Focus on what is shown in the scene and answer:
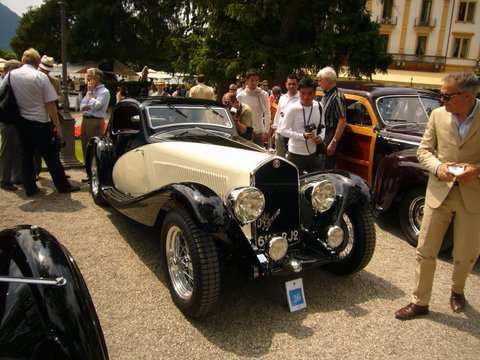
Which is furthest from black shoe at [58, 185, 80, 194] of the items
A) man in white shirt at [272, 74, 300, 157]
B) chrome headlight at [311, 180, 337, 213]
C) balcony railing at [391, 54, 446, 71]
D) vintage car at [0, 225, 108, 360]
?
balcony railing at [391, 54, 446, 71]

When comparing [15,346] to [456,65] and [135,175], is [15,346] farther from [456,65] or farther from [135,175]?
[456,65]

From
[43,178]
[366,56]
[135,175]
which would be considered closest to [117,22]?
[366,56]

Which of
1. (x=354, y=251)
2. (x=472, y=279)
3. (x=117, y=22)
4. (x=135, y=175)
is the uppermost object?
(x=117, y=22)

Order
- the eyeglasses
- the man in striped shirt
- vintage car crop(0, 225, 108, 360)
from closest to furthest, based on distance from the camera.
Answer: vintage car crop(0, 225, 108, 360) < the eyeglasses < the man in striped shirt

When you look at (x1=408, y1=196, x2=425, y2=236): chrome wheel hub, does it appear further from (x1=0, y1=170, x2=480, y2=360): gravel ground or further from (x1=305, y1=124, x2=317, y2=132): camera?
(x1=305, y1=124, x2=317, y2=132): camera

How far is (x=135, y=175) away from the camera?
4.77 meters

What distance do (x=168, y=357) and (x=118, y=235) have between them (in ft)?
7.70

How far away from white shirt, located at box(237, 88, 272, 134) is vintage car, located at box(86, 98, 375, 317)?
177cm

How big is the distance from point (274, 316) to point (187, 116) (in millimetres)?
2578

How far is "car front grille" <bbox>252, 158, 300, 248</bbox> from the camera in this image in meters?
3.35

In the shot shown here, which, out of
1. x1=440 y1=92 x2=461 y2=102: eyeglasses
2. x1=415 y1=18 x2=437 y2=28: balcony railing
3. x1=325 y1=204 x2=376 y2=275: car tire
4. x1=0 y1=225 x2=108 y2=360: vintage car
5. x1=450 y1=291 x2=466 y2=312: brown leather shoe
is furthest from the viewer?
x1=415 y1=18 x2=437 y2=28: balcony railing

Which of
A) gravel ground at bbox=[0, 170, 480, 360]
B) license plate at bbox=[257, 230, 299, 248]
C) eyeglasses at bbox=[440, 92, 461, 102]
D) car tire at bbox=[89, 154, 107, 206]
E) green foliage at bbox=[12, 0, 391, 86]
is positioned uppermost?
green foliage at bbox=[12, 0, 391, 86]

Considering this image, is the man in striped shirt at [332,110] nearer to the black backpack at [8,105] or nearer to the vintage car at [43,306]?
the vintage car at [43,306]

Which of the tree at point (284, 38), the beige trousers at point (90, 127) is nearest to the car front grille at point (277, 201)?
the beige trousers at point (90, 127)
